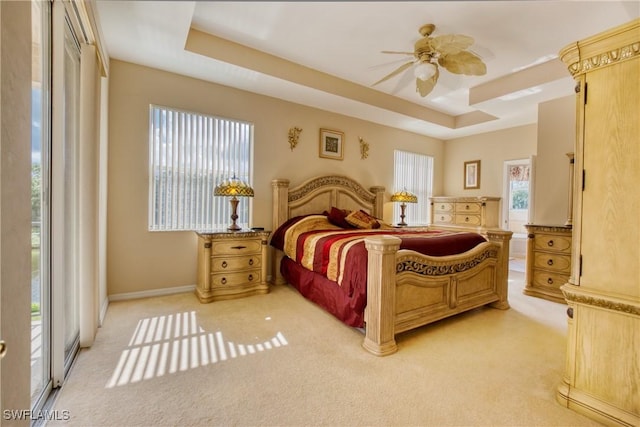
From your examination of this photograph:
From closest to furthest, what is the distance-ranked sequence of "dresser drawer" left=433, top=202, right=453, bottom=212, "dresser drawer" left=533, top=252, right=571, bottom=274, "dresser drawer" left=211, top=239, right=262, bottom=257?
"dresser drawer" left=211, top=239, right=262, bottom=257
"dresser drawer" left=533, top=252, right=571, bottom=274
"dresser drawer" left=433, top=202, right=453, bottom=212

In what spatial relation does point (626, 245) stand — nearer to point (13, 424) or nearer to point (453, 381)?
point (453, 381)

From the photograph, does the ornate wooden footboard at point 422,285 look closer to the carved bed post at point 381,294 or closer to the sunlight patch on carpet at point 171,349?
the carved bed post at point 381,294

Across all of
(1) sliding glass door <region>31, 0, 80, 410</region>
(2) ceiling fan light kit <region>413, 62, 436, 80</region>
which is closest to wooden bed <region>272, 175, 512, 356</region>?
(2) ceiling fan light kit <region>413, 62, 436, 80</region>

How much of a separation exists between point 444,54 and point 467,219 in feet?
16.2

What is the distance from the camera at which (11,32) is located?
37.9 inches

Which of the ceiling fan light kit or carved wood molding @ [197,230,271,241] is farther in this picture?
carved wood molding @ [197,230,271,241]

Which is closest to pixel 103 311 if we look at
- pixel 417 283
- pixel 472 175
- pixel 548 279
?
pixel 417 283

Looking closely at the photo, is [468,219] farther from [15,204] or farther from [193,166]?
[15,204]

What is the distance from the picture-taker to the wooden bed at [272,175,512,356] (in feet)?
6.62

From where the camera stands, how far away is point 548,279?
3.43m

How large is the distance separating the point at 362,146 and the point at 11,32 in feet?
13.6

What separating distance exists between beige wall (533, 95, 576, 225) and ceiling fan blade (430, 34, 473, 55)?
391 centimetres

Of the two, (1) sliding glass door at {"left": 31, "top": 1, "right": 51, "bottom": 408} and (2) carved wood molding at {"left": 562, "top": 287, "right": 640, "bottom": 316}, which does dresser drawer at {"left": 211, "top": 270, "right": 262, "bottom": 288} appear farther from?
(2) carved wood molding at {"left": 562, "top": 287, "right": 640, "bottom": 316}

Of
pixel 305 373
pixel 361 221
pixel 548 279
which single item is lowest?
pixel 305 373
